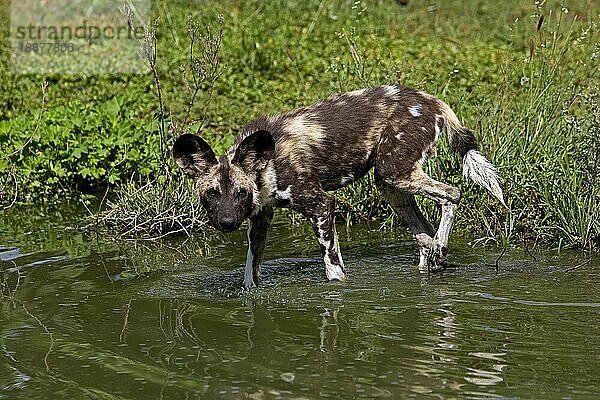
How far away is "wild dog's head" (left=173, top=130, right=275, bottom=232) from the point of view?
6.01 meters

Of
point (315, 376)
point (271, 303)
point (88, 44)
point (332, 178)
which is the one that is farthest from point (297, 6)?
point (315, 376)

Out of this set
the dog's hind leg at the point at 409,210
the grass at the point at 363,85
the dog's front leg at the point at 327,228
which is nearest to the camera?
the dog's front leg at the point at 327,228

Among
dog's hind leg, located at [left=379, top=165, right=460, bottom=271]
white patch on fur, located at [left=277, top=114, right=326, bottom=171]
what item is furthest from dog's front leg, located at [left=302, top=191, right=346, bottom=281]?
dog's hind leg, located at [left=379, top=165, right=460, bottom=271]

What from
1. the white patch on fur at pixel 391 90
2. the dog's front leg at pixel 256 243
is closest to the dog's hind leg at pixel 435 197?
the white patch on fur at pixel 391 90

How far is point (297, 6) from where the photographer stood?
44.0ft

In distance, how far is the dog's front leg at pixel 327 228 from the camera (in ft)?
21.2

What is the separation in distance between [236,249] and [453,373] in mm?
3110

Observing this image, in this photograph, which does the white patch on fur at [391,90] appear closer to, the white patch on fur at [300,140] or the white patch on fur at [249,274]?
the white patch on fur at [300,140]

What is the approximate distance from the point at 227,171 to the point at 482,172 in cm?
172

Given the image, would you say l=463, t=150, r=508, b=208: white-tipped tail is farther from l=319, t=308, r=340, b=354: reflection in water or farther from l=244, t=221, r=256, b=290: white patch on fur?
l=319, t=308, r=340, b=354: reflection in water

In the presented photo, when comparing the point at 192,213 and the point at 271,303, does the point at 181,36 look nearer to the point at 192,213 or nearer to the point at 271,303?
the point at 192,213

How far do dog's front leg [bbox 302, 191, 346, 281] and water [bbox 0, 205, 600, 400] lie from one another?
12 cm

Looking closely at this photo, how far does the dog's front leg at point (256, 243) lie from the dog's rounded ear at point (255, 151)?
36 centimetres

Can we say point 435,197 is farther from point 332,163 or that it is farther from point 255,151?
point 255,151
